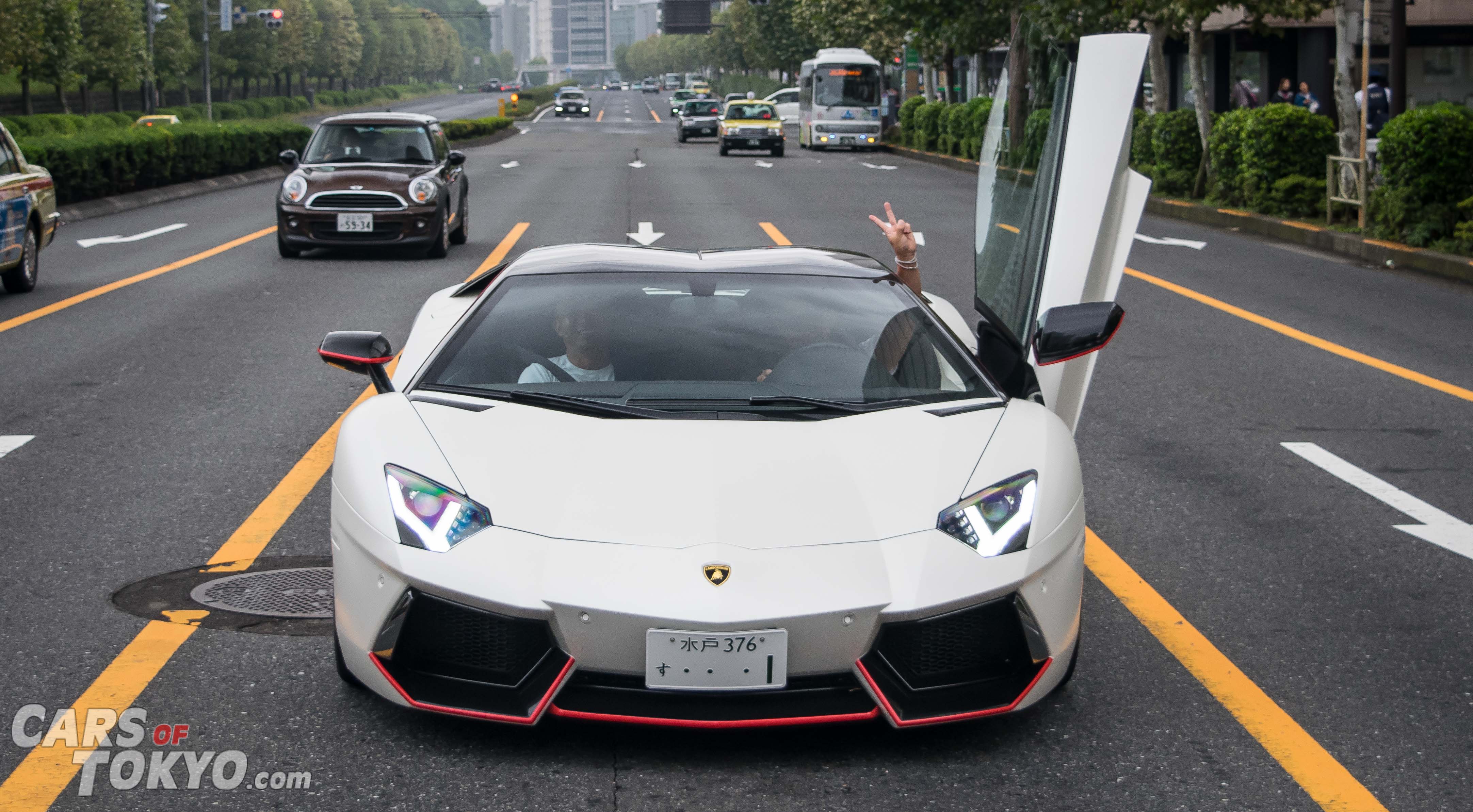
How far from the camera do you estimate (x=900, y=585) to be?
3475 mm

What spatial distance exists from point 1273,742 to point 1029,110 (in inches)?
100

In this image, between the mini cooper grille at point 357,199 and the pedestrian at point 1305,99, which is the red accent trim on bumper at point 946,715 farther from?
the pedestrian at point 1305,99

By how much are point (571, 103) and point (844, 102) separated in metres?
46.8

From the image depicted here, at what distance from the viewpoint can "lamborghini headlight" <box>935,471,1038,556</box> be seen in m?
3.64

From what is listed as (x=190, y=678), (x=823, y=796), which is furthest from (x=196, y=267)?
(x=823, y=796)

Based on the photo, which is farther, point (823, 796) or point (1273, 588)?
point (1273, 588)

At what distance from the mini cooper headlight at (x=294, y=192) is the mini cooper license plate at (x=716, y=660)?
44.7 feet

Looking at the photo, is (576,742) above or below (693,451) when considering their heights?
below

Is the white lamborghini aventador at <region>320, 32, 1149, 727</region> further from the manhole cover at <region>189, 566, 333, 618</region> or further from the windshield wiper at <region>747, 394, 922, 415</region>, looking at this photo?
the manhole cover at <region>189, 566, 333, 618</region>

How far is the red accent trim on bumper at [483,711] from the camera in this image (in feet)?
11.4

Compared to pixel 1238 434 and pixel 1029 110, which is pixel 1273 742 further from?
pixel 1238 434

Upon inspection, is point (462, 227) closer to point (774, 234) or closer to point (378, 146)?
point (378, 146)

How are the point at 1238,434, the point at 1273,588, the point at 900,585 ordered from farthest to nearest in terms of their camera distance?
1. the point at 1238,434
2. the point at 1273,588
3. the point at 900,585

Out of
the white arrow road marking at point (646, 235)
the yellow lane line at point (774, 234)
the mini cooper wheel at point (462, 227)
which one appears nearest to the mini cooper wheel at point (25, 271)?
the mini cooper wheel at point (462, 227)
